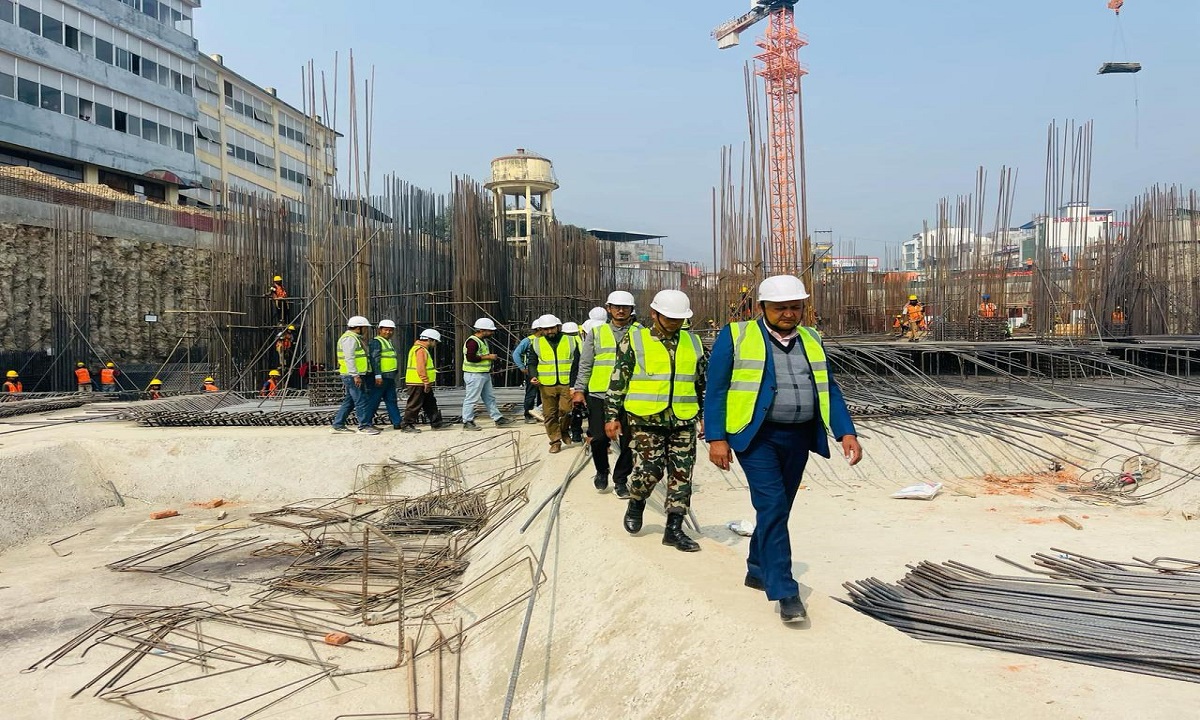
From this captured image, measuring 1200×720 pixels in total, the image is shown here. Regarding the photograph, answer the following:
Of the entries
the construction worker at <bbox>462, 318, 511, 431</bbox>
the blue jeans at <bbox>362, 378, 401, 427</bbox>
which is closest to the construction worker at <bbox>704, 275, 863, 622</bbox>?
the construction worker at <bbox>462, 318, 511, 431</bbox>

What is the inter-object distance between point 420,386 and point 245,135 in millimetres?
37601

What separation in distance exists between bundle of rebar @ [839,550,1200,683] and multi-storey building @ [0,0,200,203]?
29.9m

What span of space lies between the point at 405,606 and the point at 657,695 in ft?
9.07

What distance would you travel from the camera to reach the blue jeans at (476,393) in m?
9.38

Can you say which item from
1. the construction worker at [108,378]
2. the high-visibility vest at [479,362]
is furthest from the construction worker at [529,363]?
the construction worker at [108,378]

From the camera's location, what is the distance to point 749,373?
11.4ft

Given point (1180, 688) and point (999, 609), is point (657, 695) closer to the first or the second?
point (999, 609)

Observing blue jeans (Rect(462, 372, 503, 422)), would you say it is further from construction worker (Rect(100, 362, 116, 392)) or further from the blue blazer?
construction worker (Rect(100, 362, 116, 392))

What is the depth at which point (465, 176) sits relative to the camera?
12953 millimetres

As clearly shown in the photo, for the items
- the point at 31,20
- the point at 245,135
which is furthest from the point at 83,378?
the point at 245,135

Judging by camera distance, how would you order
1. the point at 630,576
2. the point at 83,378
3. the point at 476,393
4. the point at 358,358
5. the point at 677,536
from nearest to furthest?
the point at 630,576 → the point at 677,536 → the point at 358,358 → the point at 476,393 → the point at 83,378

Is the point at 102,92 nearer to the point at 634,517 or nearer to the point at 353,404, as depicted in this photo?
the point at 353,404

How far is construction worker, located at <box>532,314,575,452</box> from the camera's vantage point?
788cm

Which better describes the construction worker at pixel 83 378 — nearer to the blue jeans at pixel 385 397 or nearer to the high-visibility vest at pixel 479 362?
the blue jeans at pixel 385 397
